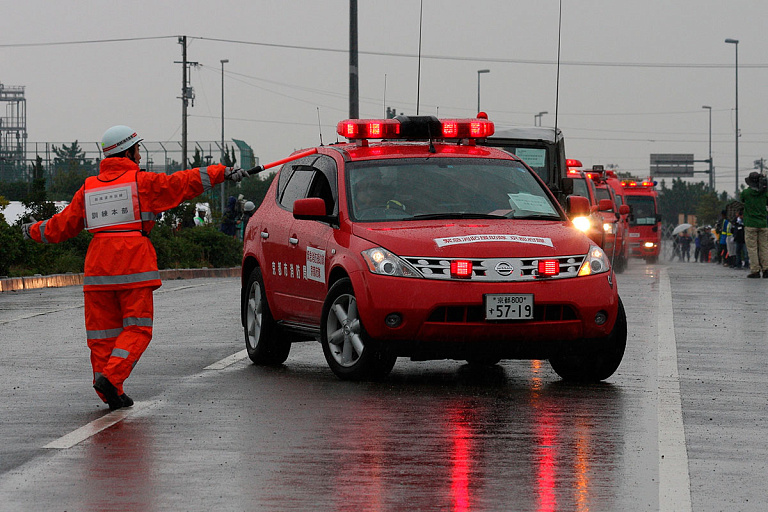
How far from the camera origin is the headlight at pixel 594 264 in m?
10.1

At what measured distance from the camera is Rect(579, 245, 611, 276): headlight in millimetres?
10078

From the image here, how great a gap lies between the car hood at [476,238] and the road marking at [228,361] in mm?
1866

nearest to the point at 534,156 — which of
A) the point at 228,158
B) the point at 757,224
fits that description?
the point at 757,224

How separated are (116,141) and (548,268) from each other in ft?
9.54

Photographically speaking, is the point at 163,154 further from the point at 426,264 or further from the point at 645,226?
the point at 426,264

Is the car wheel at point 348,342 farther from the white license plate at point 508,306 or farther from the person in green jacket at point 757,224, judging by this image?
the person in green jacket at point 757,224

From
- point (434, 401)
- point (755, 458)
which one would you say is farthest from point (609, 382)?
point (755, 458)

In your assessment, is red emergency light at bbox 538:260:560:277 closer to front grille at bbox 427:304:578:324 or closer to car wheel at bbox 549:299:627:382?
front grille at bbox 427:304:578:324

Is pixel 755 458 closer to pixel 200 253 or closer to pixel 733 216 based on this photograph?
pixel 733 216

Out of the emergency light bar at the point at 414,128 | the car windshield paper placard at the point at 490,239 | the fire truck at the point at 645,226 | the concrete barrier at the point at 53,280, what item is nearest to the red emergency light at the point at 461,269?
the car windshield paper placard at the point at 490,239

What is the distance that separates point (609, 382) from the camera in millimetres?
10461

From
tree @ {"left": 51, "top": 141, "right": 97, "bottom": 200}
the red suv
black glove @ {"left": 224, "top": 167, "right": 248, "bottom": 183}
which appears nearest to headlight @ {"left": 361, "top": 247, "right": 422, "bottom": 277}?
the red suv

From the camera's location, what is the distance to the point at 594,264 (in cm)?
1016

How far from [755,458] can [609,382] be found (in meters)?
3.19
